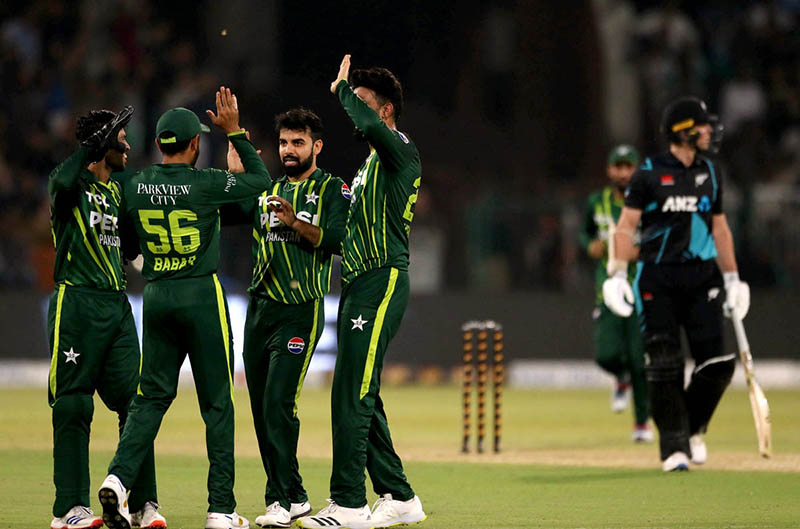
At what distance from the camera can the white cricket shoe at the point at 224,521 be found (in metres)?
7.21

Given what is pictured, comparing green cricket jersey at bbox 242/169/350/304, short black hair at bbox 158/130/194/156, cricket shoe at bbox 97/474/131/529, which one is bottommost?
cricket shoe at bbox 97/474/131/529

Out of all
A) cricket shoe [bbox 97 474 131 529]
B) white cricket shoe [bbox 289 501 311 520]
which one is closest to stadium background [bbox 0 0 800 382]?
white cricket shoe [bbox 289 501 311 520]

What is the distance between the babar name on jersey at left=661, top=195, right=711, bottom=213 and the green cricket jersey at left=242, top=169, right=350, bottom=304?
3.16m

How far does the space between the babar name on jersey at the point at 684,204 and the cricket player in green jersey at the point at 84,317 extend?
4294 mm

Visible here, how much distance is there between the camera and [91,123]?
7551 millimetres

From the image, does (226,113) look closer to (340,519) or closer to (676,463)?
(340,519)

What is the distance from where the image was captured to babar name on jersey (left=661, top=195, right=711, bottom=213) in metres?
10.3

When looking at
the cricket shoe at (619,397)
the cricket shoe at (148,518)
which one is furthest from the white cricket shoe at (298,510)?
the cricket shoe at (619,397)

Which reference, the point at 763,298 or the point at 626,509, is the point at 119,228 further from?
the point at 763,298

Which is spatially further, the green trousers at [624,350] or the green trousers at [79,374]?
the green trousers at [624,350]

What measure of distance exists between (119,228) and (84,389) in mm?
885

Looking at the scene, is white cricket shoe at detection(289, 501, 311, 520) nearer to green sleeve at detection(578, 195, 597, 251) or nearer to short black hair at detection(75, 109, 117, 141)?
short black hair at detection(75, 109, 117, 141)

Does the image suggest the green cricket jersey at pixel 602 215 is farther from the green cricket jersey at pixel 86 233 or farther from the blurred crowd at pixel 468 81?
the green cricket jersey at pixel 86 233

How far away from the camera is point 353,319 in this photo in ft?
24.4
